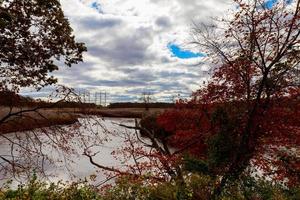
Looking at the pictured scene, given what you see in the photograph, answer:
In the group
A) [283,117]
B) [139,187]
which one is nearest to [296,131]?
[283,117]

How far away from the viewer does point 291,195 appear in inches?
469

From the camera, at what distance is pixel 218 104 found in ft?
46.7

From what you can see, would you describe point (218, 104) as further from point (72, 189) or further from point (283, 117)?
point (72, 189)

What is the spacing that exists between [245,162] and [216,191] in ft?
10.6

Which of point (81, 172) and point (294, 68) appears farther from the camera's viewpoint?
point (81, 172)

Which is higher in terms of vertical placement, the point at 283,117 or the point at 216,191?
the point at 283,117

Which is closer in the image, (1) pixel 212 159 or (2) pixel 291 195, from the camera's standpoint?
(2) pixel 291 195

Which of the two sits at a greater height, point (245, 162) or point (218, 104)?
point (218, 104)

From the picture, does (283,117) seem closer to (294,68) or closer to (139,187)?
(294,68)

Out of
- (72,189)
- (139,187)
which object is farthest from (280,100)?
(72,189)

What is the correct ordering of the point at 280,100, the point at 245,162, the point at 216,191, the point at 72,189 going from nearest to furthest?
the point at 72,189, the point at 216,191, the point at 280,100, the point at 245,162

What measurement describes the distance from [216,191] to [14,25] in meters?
8.14

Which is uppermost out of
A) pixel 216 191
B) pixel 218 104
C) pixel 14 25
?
pixel 14 25

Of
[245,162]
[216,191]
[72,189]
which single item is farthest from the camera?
[245,162]
